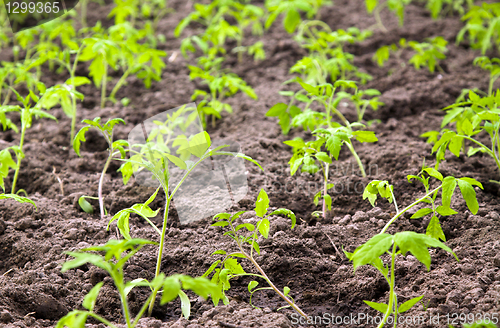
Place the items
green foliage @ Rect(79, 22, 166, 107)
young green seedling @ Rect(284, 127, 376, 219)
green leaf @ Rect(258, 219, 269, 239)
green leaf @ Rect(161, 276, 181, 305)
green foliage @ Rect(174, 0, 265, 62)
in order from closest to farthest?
green leaf @ Rect(161, 276, 181, 305)
green leaf @ Rect(258, 219, 269, 239)
young green seedling @ Rect(284, 127, 376, 219)
green foliage @ Rect(79, 22, 166, 107)
green foliage @ Rect(174, 0, 265, 62)

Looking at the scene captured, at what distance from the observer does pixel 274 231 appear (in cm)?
193

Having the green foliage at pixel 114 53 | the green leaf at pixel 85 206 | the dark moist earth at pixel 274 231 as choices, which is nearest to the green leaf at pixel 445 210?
the dark moist earth at pixel 274 231

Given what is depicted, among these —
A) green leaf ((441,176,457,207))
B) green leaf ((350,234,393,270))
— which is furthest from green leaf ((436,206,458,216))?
green leaf ((350,234,393,270))

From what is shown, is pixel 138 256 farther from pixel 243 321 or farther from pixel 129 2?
pixel 129 2

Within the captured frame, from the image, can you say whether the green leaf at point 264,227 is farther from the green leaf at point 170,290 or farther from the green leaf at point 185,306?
the green leaf at point 170,290

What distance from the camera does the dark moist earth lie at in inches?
61.8

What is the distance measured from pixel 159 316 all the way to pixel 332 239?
2.73 feet

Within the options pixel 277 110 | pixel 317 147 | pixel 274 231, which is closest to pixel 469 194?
pixel 317 147

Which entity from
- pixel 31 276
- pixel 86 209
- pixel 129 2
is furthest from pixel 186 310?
pixel 129 2

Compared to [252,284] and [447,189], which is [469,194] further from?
[252,284]

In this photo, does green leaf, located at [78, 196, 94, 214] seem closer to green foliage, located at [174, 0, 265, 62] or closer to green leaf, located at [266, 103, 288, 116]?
green leaf, located at [266, 103, 288, 116]

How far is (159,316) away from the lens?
5.24 feet

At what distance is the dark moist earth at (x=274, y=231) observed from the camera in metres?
1.57

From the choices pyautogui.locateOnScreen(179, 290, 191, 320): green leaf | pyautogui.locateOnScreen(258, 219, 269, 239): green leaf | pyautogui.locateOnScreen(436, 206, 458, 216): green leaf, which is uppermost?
pyautogui.locateOnScreen(436, 206, 458, 216): green leaf
